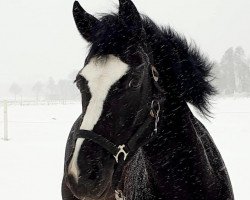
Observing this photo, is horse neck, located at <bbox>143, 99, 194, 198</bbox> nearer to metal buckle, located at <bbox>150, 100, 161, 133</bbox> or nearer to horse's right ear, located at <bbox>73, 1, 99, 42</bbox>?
metal buckle, located at <bbox>150, 100, 161, 133</bbox>

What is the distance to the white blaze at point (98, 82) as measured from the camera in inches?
75.7

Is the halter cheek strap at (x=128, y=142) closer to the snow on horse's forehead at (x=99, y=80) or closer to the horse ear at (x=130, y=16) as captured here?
the snow on horse's forehead at (x=99, y=80)

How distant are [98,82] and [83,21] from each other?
678 mm

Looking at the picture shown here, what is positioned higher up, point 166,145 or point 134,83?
point 134,83

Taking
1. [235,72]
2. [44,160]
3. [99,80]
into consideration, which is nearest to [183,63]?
[99,80]

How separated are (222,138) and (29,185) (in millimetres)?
7245

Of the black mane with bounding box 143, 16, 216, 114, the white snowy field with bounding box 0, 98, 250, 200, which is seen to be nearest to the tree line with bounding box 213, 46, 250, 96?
the white snowy field with bounding box 0, 98, 250, 200

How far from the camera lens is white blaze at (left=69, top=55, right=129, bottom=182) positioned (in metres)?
1.92

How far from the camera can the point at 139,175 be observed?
2723 millimetres

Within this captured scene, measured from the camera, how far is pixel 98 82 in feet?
6.41

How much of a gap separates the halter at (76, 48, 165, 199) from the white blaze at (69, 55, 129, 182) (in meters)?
0.08

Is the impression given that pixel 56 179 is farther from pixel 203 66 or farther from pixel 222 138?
pixel 222 138

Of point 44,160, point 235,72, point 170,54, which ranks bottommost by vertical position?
point 235,72

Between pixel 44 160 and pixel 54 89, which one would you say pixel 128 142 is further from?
A: pixel 54 89
